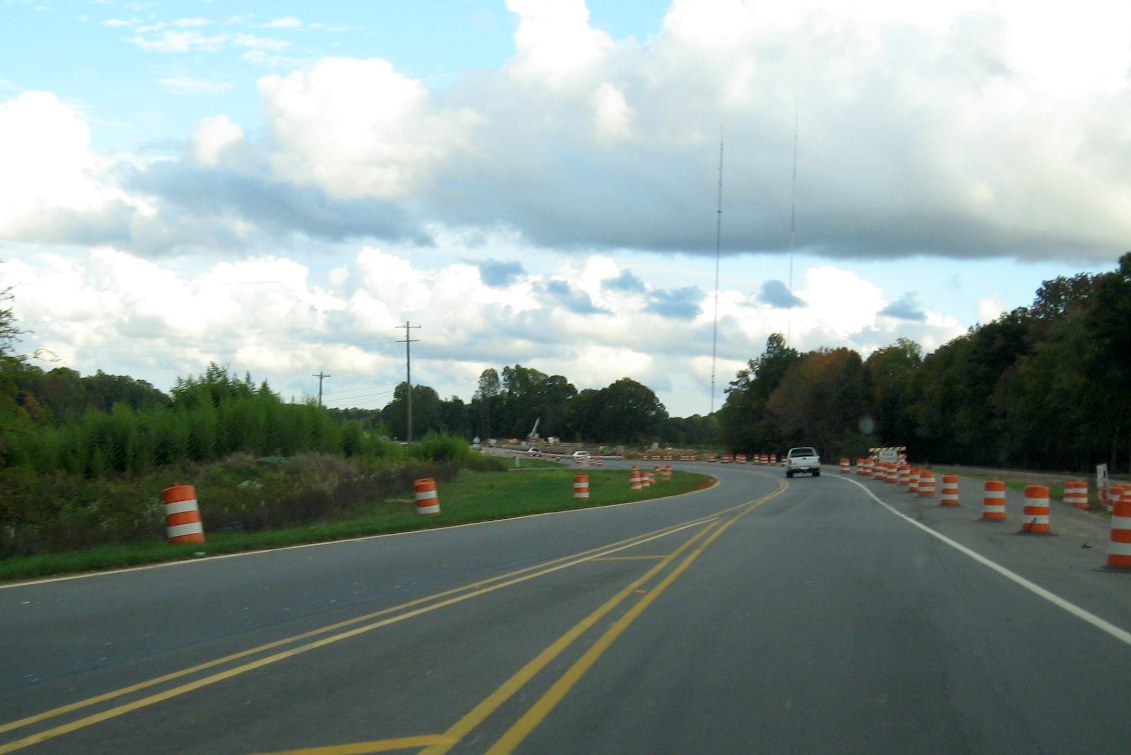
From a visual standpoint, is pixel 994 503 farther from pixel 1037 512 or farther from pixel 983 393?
pixel 983 393

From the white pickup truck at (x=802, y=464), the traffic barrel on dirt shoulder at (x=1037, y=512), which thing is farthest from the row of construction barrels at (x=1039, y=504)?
the white pickup truck at (x=802, y=464)

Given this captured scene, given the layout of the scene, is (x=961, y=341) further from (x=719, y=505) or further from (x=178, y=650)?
(x=178, y=650)

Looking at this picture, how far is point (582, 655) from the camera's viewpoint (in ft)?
29.0

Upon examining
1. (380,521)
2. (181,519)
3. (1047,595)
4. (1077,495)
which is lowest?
(380,521)

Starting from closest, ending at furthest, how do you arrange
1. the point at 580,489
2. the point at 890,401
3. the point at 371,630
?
the point at 371,630
the point at 580,489
the point at 890,401

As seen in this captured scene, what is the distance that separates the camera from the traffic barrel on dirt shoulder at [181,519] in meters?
19.8

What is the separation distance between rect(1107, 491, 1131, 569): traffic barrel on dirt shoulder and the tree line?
166 ft

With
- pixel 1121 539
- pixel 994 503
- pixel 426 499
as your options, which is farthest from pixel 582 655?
pixel 426 499

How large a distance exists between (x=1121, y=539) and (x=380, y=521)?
15.7 meters

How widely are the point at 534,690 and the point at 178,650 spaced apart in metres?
3.60

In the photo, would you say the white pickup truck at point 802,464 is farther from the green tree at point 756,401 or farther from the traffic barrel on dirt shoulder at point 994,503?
the green tree at point 756,401

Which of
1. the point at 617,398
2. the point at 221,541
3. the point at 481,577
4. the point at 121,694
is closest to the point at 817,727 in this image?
the point at 121,694

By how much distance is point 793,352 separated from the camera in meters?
159

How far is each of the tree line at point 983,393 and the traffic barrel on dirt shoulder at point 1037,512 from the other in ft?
148
